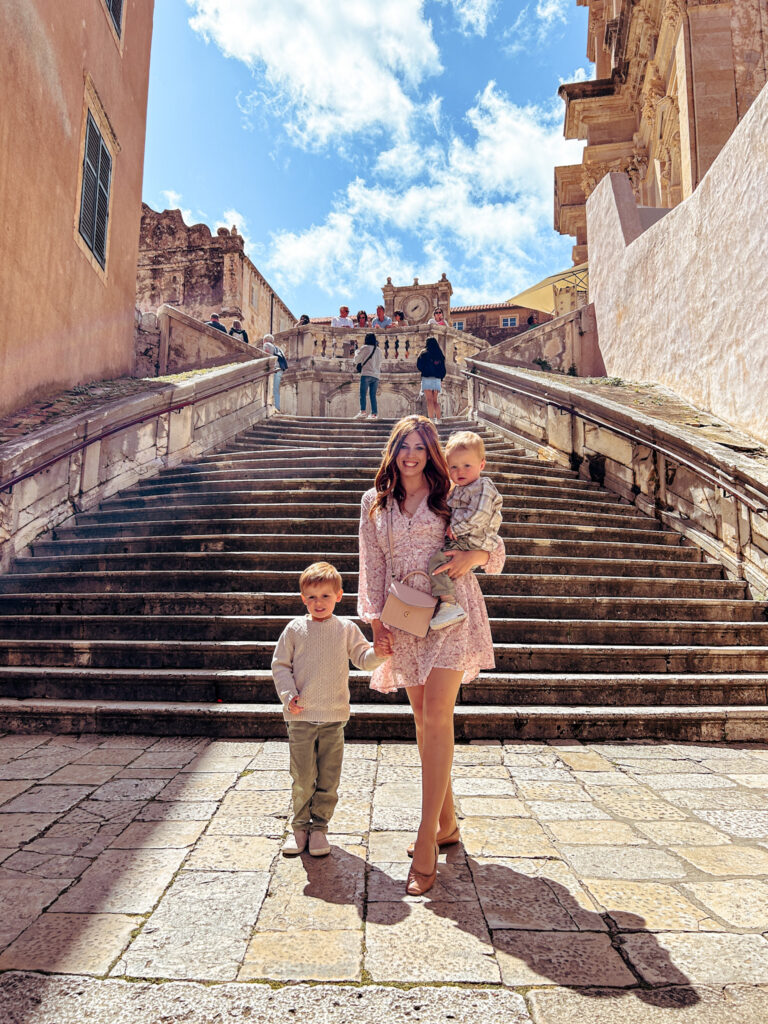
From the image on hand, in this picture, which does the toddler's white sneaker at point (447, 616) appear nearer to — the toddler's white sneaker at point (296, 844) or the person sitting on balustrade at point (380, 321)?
the toddler's white sneaker at point (296, 844)

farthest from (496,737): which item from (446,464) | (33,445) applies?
(33,445)

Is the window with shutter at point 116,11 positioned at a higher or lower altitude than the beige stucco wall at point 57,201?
higher

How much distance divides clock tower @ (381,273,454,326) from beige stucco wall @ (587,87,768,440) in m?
28.3

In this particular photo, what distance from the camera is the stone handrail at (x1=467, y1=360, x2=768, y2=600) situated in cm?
574

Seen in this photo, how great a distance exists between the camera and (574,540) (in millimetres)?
6301

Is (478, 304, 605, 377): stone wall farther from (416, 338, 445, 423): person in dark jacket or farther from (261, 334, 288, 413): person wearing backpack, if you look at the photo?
(261, 334, 288, 413): person wearing backpack

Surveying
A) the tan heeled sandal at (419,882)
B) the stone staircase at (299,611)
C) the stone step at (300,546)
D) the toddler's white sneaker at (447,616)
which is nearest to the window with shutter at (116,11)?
the stone staircase at (299,611)

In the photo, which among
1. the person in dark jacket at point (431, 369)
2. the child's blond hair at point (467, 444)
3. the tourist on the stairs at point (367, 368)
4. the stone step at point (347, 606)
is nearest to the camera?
the child's blond hair at point (467, 444)

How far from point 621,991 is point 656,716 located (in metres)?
2.65

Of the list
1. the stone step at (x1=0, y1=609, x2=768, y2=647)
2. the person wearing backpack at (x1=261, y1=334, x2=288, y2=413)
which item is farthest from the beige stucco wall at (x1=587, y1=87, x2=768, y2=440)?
the person wearing backpack at (x1=261, y1=334, x2=288, y2=413)

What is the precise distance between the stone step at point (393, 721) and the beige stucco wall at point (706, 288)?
385 centimetres

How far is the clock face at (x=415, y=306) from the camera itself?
4000 centimetres

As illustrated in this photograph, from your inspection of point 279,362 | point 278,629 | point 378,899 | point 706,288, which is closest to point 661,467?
point 706,288

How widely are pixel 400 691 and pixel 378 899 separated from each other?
2218 mm
